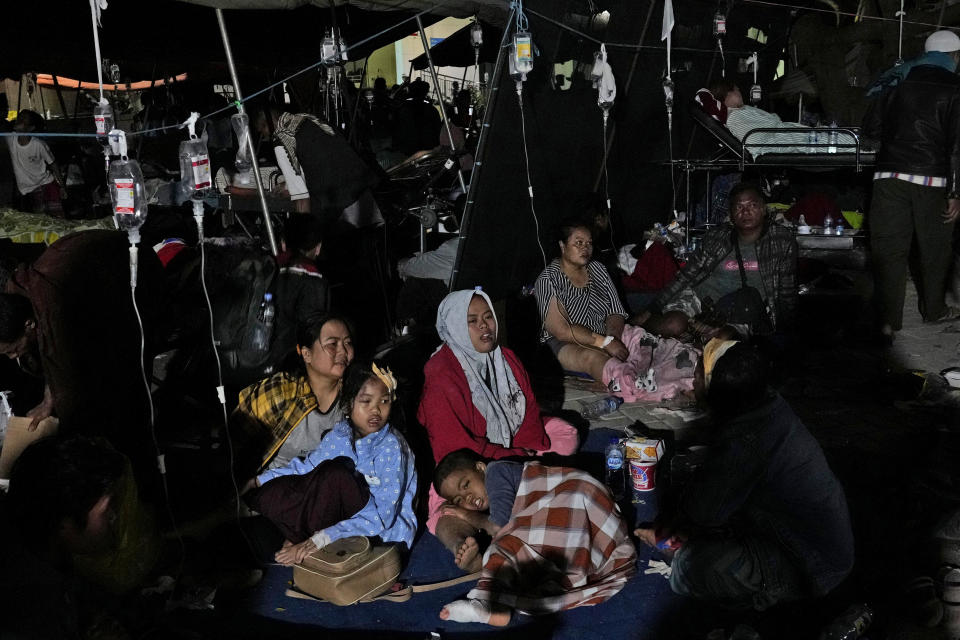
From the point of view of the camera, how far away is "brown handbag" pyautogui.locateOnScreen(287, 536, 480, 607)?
3457 mm

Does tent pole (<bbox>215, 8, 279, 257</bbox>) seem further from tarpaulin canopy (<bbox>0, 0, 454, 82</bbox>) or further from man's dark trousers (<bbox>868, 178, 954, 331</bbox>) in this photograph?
man's dark trousers (<bbox>868, 178, 954, 331</bbox>)

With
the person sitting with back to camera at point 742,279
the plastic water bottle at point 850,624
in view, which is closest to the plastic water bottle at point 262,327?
the person sitting with back to camera at point 742,279

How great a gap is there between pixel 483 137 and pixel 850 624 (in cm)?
429

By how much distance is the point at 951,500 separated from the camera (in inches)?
157

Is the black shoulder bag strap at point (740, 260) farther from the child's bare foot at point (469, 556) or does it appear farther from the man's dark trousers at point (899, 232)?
the child's bare foot at point (469, 556)

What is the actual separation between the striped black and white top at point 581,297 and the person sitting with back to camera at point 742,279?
350mm

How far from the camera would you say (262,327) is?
4.88m

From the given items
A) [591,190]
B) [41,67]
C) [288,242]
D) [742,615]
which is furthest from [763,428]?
[41,67]

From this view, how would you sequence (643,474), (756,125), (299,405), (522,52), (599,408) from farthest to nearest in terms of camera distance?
(756,125) < (522,52) < (599,408) < (643,474) < (299,405)

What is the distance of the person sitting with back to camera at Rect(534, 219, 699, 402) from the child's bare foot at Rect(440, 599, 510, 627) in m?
2.82

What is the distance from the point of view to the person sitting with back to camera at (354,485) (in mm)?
3824

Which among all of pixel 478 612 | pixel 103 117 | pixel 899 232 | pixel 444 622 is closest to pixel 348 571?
pixel 444 622

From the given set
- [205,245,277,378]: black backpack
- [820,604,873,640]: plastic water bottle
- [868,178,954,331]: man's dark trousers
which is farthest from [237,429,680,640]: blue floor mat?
[868,178,954,331]: man's dark trousers

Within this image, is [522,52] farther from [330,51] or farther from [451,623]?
[451,623]
